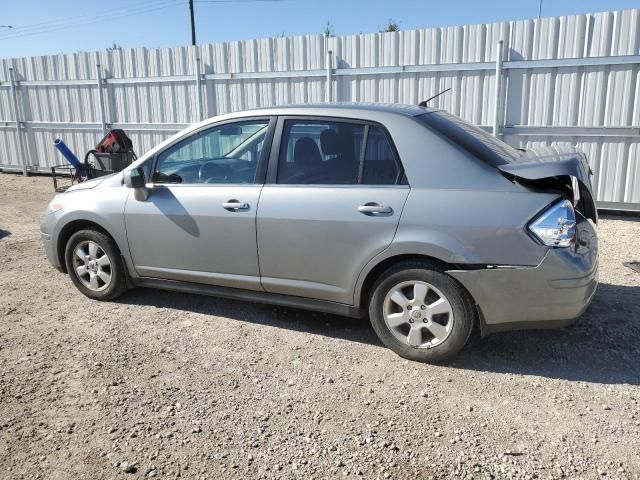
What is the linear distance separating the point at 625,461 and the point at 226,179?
10.5 ft

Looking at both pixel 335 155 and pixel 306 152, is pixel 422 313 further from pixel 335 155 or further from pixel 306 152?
pixel 306 152

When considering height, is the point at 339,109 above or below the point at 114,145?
above

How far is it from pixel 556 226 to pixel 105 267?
373 centimetres

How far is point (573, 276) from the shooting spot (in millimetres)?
3404

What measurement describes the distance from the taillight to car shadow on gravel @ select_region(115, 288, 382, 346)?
1.45 meters

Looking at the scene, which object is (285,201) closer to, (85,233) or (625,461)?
(85,233)

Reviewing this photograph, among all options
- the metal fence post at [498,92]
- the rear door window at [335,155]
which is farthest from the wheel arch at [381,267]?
the metal fence post at [498,92]

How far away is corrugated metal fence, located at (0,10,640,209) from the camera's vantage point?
25.9 ft

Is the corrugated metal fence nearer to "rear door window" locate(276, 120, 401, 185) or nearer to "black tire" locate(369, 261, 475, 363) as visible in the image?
"rear door window" locate(276, 120, 401, 185)

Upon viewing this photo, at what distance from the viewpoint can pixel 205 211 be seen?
4.30 metres

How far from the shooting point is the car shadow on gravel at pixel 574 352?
3.71 metres

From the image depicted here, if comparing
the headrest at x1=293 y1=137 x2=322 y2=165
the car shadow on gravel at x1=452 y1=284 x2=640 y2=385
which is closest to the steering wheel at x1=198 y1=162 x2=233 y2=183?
the headrest at x1=293 y1=137 x2=322 y2=165

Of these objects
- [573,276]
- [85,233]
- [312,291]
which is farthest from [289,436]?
[85,233]

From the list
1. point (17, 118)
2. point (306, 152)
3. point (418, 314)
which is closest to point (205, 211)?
point (306, 152)
